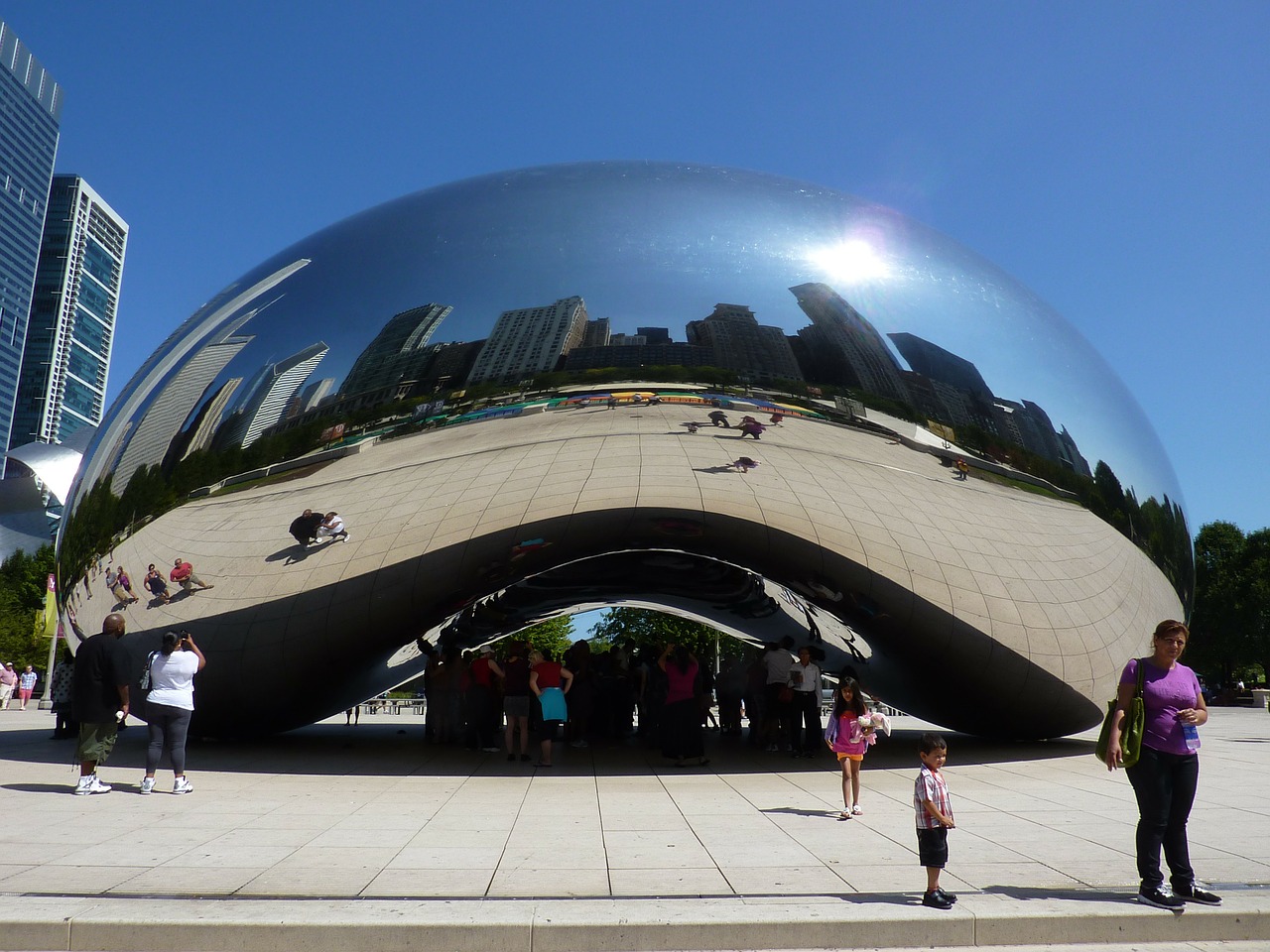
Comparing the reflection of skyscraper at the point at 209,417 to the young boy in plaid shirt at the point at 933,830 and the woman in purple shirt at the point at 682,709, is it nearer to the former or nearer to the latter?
the woman in purple shirt at the point at 682,709

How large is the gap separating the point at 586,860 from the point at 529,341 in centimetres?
418

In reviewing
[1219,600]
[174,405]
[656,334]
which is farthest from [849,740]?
[1219,600]

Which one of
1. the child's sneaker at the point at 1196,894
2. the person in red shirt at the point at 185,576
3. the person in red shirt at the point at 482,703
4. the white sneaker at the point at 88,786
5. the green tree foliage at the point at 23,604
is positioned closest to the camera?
the child's sneaker at the point at 1196,894

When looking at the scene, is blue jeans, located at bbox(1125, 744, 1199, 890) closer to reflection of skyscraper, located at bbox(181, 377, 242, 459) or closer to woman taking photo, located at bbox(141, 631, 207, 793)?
woman taking photo, located at bbox(141, 631, 207, 793)

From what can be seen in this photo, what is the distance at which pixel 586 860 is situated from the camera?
5.20 m

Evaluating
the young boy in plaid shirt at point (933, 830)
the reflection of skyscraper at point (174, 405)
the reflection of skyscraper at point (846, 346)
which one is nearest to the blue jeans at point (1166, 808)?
the young boy in plaid shirt at point (933, 830)

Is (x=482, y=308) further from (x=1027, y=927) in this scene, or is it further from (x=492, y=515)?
(x=1027, y=927)

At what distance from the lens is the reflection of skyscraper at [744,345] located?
7.77 m

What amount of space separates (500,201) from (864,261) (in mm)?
3470

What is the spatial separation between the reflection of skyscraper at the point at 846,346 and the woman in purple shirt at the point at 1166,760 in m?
3.65

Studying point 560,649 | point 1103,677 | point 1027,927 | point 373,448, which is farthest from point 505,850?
point 560,649

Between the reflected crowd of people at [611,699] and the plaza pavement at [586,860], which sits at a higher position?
the reflected crowd of people at [611,699]

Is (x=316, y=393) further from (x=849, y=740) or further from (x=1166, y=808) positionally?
(x=1166, y=808)

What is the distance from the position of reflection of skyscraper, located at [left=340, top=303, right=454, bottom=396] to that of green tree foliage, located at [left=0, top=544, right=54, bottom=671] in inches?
1783
